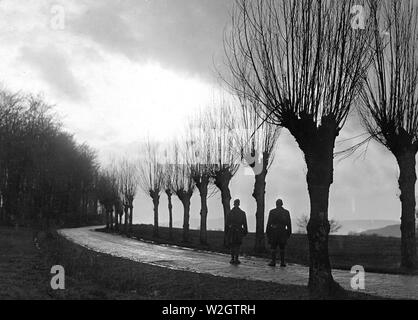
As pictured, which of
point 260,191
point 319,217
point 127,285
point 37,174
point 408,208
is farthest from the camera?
point 37,174

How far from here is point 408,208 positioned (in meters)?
16.6

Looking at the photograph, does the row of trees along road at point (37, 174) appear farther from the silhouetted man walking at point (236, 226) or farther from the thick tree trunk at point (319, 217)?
the thick tree trunk at point (319, 217)

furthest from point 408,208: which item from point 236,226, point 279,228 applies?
point 236,226

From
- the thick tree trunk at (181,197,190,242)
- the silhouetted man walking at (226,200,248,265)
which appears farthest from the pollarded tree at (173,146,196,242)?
the silhouetted man walking at (226,200,248,265)

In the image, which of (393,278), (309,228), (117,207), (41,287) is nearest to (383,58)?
(393,278)

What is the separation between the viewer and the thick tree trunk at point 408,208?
1597 centimetres

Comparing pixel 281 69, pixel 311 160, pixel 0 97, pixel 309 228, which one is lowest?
pixel 309 228

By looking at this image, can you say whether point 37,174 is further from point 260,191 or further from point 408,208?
point 408,208

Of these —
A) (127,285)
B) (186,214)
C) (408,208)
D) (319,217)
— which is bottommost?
(127,285)

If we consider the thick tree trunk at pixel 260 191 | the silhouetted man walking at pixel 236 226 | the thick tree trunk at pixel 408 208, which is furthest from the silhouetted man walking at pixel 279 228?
the thick tree trunk at pixel 260 191

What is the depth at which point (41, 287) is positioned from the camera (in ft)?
33.0

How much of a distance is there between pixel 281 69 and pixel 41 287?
22.7 feet
